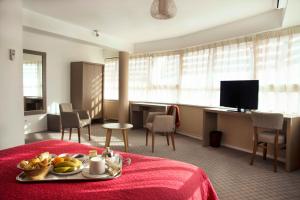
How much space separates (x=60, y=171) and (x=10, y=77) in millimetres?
2392

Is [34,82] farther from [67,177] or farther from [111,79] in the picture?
[67,177]

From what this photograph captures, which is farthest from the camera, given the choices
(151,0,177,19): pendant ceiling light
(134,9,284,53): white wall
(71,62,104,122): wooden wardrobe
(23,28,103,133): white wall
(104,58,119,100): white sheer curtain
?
(104,58,119,100): white sheer curtain

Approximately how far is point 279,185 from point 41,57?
553cm

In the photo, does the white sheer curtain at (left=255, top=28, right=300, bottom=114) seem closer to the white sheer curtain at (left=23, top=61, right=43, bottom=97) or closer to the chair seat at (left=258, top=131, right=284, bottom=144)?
the chair seat at (left=258, top=131, right=284, bottom=144)

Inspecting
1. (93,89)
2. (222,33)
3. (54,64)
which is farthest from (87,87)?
(222,33)

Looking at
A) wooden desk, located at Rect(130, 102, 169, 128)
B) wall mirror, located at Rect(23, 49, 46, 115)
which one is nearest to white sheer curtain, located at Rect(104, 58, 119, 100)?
wooden desk, located at Rect(130, 102, 169, 128)

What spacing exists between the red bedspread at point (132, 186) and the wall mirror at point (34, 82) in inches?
151

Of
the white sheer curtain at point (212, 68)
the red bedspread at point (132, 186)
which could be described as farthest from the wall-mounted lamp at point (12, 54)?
the white sheer curtain at point (212, 68)

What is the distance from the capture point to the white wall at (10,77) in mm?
3059

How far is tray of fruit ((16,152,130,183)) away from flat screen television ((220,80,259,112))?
2988 millimetres

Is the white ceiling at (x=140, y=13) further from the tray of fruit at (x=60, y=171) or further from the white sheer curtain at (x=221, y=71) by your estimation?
the tray of fruit at (x=60, y=171)

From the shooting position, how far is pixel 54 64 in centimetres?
577

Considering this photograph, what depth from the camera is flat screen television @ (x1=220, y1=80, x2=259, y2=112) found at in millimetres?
3734

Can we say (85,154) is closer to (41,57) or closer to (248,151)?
(248,151)
